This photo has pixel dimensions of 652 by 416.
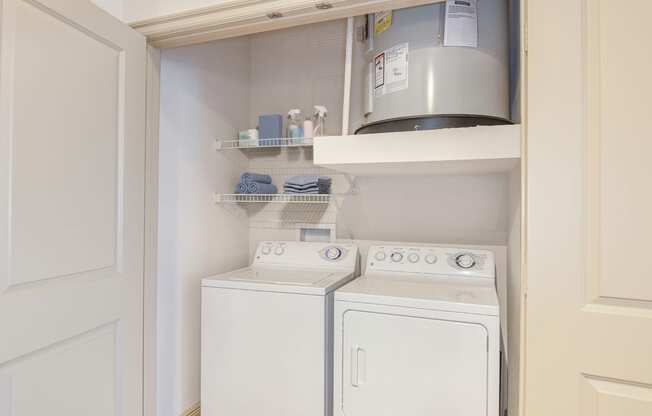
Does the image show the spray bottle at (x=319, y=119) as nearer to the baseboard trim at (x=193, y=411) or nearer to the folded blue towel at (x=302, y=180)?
the folded blue towel at (x=302, y=180)

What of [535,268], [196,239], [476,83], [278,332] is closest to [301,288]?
[278,332]

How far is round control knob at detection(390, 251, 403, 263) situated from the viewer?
2.09 meters

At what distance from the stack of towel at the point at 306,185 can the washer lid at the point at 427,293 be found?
0.62 meters

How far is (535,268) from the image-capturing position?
→ 1.17m

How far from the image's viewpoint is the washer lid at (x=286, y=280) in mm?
1774

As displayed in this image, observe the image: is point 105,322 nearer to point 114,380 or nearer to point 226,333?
point 114,380

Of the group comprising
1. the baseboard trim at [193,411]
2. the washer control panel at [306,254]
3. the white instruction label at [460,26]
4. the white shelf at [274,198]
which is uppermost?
the white instruction label at [460,26]

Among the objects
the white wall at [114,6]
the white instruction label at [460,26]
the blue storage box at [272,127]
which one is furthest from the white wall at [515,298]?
the white wall at [114,6]

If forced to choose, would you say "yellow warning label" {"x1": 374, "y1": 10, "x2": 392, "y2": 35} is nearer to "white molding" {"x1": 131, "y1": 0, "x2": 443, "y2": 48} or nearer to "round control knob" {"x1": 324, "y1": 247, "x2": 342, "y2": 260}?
"white molding" {"x1": 131, "y1": 0, "x2": 443, "y2": 48}

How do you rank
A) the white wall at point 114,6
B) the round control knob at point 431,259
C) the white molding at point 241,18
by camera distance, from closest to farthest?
the white molding at point 241,18 < the white wall at point 114,6 < the round control knob at point 431,259

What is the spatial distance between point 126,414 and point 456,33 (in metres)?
1.93

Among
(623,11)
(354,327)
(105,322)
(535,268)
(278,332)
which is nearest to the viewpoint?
(623,11)

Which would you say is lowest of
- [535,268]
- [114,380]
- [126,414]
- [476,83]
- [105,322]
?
[126,414]

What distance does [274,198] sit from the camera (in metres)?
2.42
